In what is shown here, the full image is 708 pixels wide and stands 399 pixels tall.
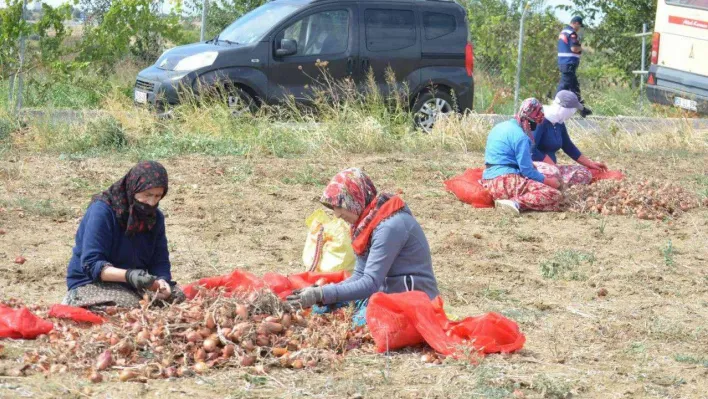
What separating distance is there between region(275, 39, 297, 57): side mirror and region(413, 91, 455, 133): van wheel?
1.88 metres

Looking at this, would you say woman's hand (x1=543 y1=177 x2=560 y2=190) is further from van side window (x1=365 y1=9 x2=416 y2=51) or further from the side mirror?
van side window (x1=365 y1=9 x2=416 y2=51)

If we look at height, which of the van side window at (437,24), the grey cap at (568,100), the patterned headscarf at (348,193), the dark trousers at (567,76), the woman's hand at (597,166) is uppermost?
the van side window at (437,24)

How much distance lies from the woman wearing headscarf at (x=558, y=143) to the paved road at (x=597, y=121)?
10.5 ft

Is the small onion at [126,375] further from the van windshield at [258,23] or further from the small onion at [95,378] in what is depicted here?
the van windshield at [258,23]

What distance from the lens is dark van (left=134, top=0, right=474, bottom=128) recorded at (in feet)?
42.7

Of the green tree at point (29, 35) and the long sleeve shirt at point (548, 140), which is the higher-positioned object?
the green tree at point (29, 35)

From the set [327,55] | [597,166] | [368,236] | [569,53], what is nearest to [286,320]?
[368,236]

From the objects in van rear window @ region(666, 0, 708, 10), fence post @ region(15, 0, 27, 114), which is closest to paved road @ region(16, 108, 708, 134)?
fence post @ region(15, 0, 27, 114)

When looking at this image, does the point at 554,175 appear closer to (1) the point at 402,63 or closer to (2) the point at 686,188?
(2) the point at 686,188

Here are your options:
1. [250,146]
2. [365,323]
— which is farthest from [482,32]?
[365,323]

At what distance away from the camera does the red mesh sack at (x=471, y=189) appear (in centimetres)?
985

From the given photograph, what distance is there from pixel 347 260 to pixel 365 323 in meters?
1.16

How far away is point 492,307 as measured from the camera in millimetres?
6734

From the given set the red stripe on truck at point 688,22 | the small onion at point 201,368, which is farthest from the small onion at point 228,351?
the red stripe on truck at point 688,22
